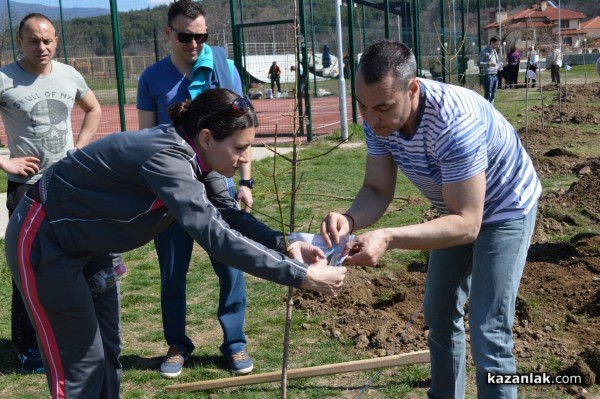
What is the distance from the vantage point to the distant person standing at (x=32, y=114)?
4.25 m

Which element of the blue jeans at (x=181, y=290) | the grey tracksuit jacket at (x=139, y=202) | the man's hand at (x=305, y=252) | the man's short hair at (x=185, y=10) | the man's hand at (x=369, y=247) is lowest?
the blue jeans at (x=181, y=290)

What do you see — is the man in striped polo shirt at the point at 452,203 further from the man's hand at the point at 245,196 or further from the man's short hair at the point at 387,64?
the man's hand at the point at 245,196

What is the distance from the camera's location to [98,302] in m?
3.25

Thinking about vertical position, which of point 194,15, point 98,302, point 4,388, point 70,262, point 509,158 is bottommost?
point 4,388

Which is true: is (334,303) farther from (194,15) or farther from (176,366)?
(194,15)

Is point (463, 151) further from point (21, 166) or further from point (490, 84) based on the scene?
point (490, 84)

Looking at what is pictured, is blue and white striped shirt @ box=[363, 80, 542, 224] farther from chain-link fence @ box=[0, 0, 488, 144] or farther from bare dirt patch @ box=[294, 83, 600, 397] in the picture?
chain-link fence @ box=[0, 0, 488, 144]

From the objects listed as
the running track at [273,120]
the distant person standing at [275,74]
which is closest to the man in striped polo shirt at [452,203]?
the running track at [273,120]

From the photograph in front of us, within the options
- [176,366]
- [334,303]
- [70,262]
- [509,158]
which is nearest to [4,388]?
[176,366]

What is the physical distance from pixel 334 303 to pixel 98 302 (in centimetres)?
234

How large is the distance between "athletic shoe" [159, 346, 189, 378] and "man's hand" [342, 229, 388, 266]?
1919mm

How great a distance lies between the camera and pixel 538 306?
5.05 metres

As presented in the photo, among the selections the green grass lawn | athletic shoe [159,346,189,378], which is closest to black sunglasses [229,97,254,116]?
the green grass lawn

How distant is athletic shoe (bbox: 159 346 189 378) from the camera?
4.31 meters
